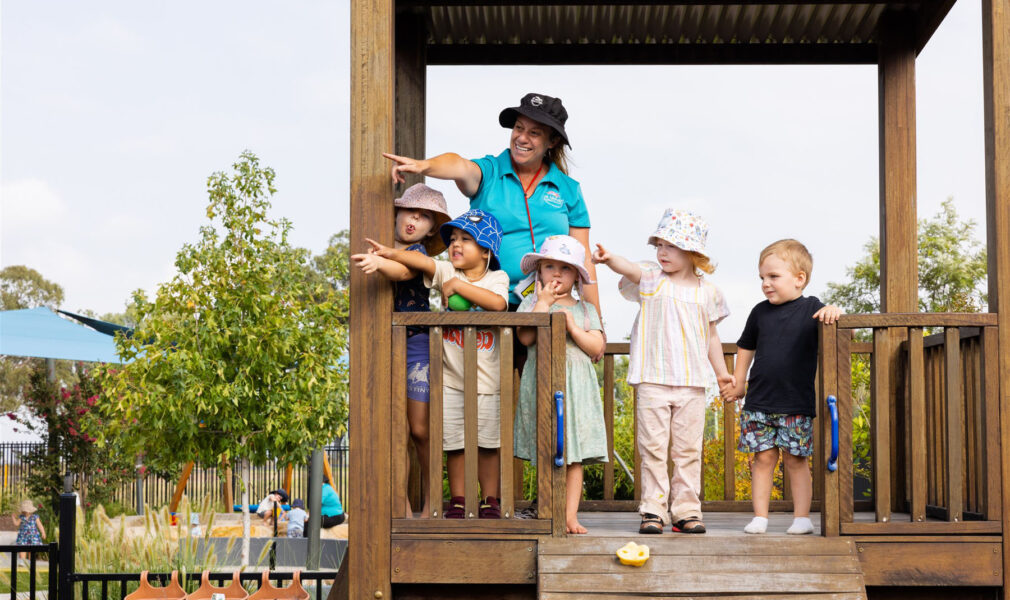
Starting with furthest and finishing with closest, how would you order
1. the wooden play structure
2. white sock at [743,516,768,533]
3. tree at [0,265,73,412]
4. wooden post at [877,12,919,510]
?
1. tree at [0,265,73,412]
2. wooden post at [877,12,919,510]
3. white sock at [743,516,768,533]
4. the wooden play structure

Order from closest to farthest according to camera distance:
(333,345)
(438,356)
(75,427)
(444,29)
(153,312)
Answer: (438,356)
(444,29)
(153,312)
(333,345)
(75,427)

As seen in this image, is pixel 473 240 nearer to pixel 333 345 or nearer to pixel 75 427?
pixel 333 345

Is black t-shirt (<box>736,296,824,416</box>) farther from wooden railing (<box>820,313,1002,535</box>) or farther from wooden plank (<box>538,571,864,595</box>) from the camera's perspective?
wooden plank (<box>538,571,864,595</box>)

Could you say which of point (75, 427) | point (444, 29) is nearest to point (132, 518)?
point (75, 427)

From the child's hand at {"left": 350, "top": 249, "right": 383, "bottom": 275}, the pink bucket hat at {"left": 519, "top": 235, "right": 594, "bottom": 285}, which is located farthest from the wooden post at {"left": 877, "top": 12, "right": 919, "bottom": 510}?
the child's hand at {"left": 350, "top": 249, "right": 383, "bottom": 275}

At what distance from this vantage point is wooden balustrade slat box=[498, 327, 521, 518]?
15.6 ft

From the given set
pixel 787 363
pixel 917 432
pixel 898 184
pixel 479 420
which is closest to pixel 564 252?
pixel 479 420

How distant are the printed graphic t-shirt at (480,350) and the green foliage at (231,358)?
7.55 m

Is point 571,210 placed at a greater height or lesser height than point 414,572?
greater

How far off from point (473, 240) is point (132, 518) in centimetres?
1441

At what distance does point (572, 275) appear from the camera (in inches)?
194

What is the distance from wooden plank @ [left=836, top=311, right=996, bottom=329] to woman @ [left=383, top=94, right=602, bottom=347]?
4.03 ft

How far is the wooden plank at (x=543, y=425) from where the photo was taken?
477cm

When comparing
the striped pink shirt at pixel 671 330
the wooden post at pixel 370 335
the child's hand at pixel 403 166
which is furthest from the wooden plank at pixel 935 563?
the child's hand at pixel 403 166
